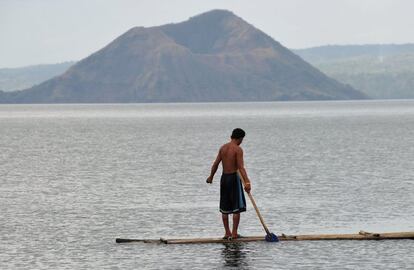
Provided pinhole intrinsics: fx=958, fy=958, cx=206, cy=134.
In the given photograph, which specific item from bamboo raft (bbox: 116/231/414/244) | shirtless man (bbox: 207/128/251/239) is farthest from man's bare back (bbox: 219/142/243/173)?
bamboo raft (bbox: 116/231/414/244)

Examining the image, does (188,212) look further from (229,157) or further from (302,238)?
(229,157)

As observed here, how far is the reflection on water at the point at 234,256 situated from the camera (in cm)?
2161

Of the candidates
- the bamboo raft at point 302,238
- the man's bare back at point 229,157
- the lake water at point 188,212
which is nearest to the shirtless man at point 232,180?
the man's bare back at point 229,157

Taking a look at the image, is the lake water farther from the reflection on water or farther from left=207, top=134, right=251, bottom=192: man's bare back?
left=207, top=134, right=251, bottom=192: man's bare back

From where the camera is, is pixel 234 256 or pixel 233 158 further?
pixel 233 158

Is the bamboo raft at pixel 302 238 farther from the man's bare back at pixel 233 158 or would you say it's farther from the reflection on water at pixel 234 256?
the man's bare back at pixel 233 158

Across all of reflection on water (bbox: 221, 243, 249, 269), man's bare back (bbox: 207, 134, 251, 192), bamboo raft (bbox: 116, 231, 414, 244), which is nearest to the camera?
reflection on water (bbox: 221, 243, 249, 269)

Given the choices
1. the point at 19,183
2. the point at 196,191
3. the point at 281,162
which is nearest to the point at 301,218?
the point at 196,191

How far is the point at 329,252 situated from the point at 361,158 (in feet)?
166

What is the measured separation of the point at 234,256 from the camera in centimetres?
2277

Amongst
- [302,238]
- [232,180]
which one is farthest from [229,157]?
[302,238]

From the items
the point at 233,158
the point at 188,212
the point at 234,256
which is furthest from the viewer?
the point at 188,212

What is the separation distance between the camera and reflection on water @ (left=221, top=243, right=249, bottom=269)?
21606 millimetres

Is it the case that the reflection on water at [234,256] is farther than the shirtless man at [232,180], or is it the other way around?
the shirtless man at [232,180]
